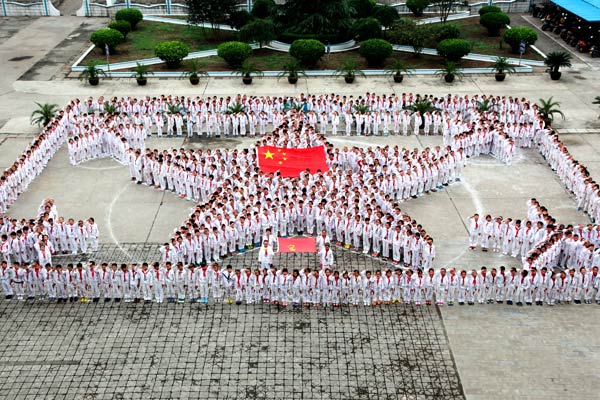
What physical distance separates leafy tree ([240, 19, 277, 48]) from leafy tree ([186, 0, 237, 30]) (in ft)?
7.82

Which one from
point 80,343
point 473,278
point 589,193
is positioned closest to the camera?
point 80,343

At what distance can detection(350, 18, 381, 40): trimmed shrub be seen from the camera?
3500 centimetres

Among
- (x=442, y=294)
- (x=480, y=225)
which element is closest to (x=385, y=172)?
(x=480, y=225)

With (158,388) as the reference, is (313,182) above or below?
above

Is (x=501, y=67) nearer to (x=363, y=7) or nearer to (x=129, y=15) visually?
(x=363, y=7)

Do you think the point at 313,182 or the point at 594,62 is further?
the point at 594,62

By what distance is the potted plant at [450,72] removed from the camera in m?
31.1

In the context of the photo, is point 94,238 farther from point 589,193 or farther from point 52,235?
point 589,193

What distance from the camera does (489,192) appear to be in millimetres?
21375

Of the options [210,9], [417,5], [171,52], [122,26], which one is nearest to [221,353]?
[171,52]

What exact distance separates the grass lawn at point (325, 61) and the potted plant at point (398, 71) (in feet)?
3.57

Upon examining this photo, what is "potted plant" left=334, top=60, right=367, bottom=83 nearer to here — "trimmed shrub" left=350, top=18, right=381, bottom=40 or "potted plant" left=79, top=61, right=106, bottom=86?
"trimmed shrub" left=350, top=18, right=381, bottom=40

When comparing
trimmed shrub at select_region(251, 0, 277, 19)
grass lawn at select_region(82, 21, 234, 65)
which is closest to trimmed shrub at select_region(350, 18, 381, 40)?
trimmed shrub at select_region(251, 0, 277, 19)

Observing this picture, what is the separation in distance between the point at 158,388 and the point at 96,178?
10.8 metres
